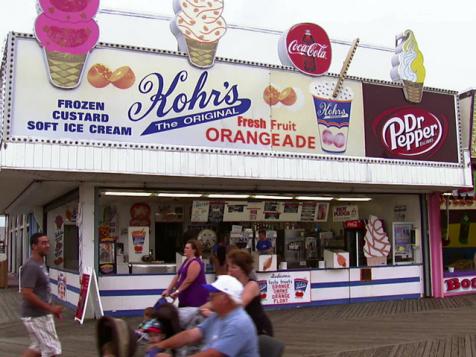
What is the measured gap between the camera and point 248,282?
548 cm

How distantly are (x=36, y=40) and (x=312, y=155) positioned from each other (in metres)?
5.63

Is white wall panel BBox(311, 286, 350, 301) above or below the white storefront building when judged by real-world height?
below

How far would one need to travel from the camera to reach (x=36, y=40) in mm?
10125

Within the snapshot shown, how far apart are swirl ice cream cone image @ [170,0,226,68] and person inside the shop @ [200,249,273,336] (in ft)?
21.7

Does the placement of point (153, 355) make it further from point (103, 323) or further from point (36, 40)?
point (36, 40)

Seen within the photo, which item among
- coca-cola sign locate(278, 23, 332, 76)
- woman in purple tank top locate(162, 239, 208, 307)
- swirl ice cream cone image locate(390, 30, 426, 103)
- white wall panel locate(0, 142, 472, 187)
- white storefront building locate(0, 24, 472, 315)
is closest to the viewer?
woman in purple tank top locate(162, 239, 208, 307)

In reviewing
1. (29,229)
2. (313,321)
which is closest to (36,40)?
(313,321)

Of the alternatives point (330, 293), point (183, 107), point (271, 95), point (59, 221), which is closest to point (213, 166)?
point (183, 107)

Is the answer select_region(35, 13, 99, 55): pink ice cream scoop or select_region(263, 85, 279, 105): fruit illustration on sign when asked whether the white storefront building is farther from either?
select_region(35, 13, 99, 55): pink ice cream scoop

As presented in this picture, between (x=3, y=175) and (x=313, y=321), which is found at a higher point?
(x=3, y=175)

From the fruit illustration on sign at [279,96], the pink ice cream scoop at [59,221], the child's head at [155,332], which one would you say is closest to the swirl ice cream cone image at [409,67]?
the fruit illustration on sign at [279,96]

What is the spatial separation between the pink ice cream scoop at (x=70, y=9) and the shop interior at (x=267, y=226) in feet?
12.3

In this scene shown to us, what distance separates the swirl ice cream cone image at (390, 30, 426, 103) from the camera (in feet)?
44.6

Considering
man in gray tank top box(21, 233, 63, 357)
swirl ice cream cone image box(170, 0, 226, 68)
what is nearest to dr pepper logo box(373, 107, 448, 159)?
swirl ice cream cone image box(170, 0, 226, 68)
